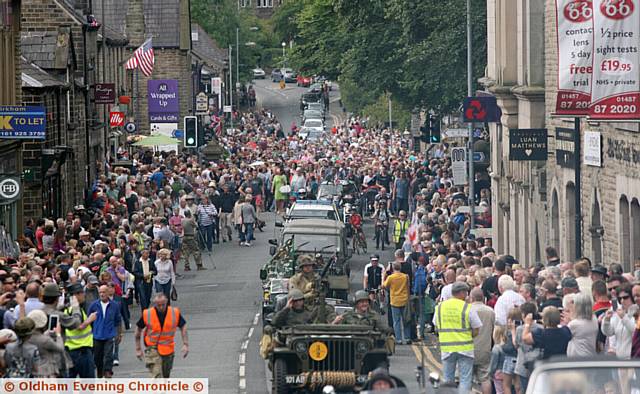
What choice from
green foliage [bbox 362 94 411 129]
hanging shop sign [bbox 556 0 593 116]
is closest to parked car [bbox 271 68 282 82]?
green foliage [bbox 362 94 411 129]

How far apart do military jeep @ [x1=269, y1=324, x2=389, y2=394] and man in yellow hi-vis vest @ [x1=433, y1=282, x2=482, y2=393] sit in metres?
1.01

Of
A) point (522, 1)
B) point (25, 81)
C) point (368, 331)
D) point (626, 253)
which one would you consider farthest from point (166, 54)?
point (368, 331)

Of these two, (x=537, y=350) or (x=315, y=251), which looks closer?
(x=537, y=350)

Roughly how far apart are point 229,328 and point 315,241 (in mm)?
5335

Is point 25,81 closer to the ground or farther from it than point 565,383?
farther from it

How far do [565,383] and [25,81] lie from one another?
32.3 m

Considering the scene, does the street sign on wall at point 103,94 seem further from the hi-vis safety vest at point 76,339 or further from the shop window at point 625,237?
the hi-vis safety vest at point 76,339

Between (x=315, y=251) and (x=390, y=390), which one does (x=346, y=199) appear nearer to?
(x=315, y=251)

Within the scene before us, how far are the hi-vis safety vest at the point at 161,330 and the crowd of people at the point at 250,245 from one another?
2 cm

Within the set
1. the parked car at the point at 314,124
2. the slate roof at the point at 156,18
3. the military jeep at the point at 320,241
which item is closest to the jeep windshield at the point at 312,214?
the military jeep at the point at 320,241

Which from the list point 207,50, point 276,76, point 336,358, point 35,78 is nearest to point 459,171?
point 35,78

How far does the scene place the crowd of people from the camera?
1797 centimetres

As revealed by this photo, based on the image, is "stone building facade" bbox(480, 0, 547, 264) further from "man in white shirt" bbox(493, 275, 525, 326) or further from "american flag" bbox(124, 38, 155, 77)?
"man in white shirt" bbox(493, 275, 525, 326)

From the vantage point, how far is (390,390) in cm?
1291
